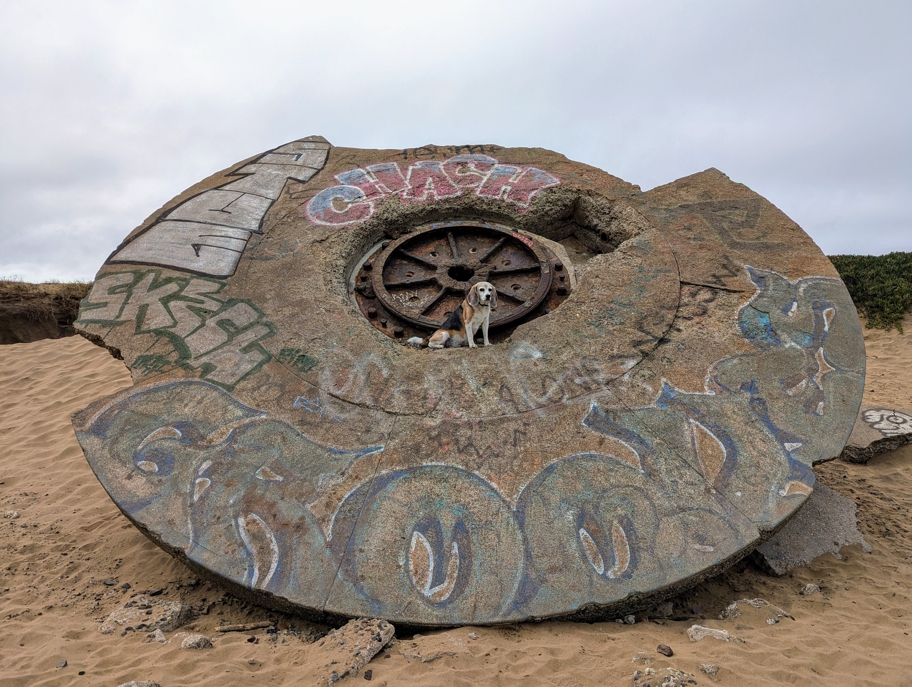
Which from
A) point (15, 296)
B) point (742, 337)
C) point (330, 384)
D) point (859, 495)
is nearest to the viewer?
point (330, 384)

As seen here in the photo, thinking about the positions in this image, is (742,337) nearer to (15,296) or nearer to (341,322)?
(341,322)

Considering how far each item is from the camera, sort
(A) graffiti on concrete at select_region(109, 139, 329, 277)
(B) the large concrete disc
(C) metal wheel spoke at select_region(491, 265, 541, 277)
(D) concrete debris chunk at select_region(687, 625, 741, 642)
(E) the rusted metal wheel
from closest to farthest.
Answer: (D) concrete debris chunk at select_region(687, 625, 741, 642) < (B) the large concrete disc < (A) graffiti on concrete at select_region(109, 139, 329, 277) < (E) the rusted metal wheel < (C) metal wheel spoke at select_region(491, 265, 541, 277)

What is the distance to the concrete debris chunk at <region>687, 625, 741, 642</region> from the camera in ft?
9.59

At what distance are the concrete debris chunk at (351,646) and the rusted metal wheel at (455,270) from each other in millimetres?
2362

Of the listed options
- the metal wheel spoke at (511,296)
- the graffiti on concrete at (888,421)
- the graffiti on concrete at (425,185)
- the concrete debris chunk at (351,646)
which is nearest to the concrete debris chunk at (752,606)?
the concrete debris chunk at (351,646)

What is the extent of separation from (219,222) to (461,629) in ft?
13.1

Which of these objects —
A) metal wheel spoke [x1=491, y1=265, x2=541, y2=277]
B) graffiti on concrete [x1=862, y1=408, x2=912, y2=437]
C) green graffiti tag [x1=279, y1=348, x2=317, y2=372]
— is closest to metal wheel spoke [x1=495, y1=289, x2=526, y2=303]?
metal wheel spoke [x1=491, y1=265, x2=541, y2=277]

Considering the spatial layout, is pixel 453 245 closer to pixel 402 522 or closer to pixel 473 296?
pixel 473 296

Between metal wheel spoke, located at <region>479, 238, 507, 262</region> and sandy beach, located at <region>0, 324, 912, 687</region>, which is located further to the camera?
metal wheel spoke, located at <region>479, 238, 507, 262</region>

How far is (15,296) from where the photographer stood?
30.2 ft

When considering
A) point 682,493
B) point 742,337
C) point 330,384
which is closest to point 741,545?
point 682,493

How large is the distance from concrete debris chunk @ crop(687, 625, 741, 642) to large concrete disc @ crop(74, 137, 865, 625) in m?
0.26

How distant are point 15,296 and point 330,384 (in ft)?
27.7

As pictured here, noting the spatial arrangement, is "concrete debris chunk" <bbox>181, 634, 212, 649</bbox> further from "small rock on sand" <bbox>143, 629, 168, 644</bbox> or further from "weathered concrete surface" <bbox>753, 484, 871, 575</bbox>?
"weathered concrete surface" <bbox>753, 484, 871, 575</bbox>
